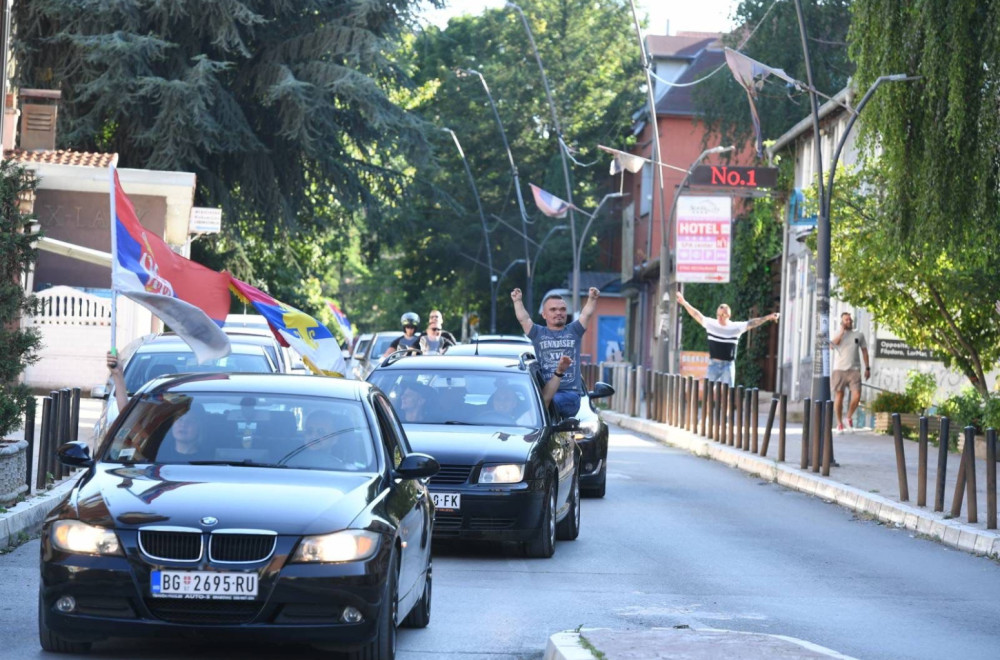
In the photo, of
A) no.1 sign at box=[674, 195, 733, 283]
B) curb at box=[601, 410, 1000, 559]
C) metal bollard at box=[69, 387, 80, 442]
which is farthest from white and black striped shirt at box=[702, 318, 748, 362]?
metal bollard at box=[69, 387, 80, 442]

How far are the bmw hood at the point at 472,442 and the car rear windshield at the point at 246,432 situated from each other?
2.93 meters

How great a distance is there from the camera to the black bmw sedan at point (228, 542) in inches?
281

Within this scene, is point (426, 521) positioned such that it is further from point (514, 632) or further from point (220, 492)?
point (220, 492)

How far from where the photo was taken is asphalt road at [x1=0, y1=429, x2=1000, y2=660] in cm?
872

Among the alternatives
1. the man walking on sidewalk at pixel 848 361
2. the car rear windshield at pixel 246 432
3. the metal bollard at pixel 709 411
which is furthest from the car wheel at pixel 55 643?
the man walking on sidewalk at pixel 848 361

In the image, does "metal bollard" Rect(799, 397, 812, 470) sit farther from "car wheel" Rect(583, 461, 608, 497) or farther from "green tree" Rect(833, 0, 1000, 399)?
"car wheel" Rect(583, 461, 608, 497)

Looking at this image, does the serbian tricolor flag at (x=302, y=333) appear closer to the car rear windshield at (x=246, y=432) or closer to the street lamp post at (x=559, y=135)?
the car rear windshield at (x=246, y=432)

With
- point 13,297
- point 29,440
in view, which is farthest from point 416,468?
point 29,440

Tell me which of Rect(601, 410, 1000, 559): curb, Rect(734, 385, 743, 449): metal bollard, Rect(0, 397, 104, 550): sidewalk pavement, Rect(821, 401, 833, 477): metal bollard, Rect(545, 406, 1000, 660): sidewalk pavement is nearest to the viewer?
Rect(545, 406, 1000, 660): sidewalk pavement

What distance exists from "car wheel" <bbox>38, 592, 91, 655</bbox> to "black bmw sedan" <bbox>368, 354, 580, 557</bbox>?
14.5 feet

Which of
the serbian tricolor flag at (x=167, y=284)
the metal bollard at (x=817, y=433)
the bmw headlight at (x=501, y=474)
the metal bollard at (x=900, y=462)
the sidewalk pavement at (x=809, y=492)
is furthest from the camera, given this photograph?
the metal bollard at (x=817, y=433)

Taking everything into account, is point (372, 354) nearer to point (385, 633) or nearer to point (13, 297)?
point (13, 297)

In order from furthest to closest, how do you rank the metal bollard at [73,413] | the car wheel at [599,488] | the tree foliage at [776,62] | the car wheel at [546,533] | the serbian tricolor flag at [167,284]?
the tree foliage at [776,62] → the car wheel at [599,488] → the metal bollard at [73,413] → the serbian tricolor flag at [167,284] → the car wheel at [546,533]

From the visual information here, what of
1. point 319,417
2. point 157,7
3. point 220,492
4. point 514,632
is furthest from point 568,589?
point 157,7
